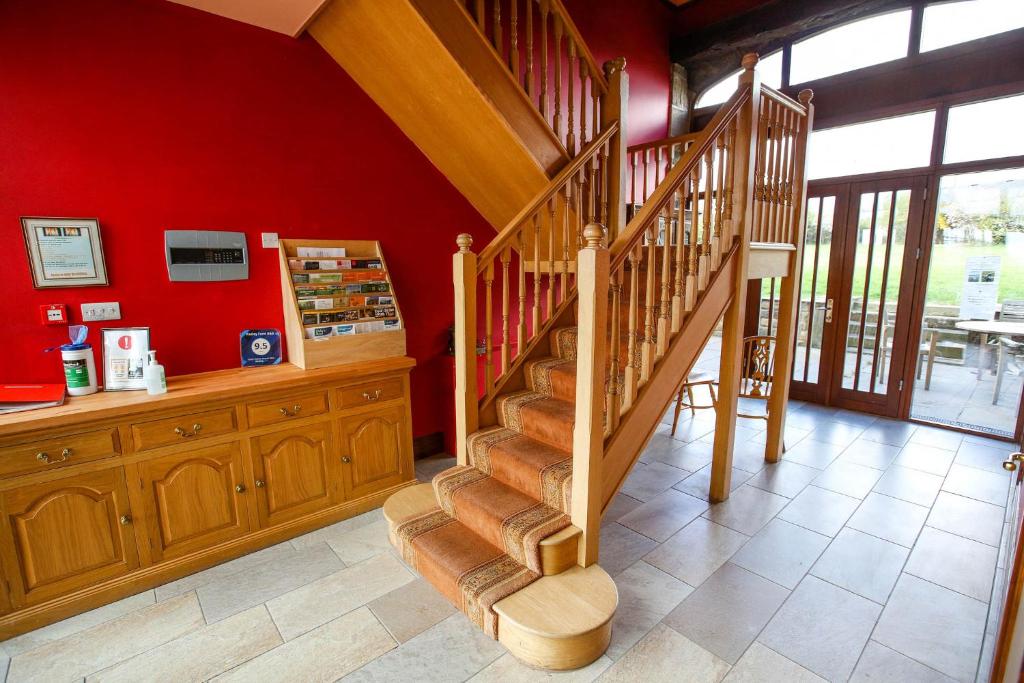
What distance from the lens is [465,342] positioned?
283 centimetres

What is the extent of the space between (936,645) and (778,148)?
2.90m

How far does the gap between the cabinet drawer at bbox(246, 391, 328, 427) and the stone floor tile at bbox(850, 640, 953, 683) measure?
9.28 feet

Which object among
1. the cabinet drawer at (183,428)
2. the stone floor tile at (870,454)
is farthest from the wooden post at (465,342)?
the stone floor tile at (870,454)

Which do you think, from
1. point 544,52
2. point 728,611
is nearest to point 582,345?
point 728,611

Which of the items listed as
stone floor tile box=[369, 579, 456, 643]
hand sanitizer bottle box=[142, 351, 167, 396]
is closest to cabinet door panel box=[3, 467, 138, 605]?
hand sanitizer bottle box=[142, 351, 167, 396]

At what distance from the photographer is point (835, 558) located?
2623mm

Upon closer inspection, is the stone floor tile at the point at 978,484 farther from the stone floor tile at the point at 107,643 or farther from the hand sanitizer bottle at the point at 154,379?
the hand sanitizer bottle at the point at 154,379

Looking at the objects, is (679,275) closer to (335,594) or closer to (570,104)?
(570,104)

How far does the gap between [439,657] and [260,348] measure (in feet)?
6.72

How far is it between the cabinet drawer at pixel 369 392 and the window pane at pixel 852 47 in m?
5.21

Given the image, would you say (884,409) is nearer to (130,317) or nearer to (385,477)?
(385,477)

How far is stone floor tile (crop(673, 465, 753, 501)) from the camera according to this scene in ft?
11.2

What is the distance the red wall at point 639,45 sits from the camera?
461 cm

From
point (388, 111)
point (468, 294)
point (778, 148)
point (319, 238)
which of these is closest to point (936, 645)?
point (468, 294)
